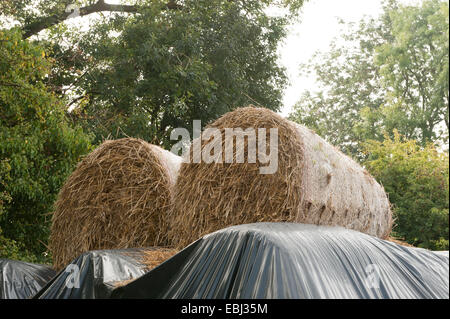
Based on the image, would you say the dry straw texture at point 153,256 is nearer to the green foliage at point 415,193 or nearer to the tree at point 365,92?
the green foliage at point 415,193

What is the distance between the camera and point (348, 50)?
15.9 meters

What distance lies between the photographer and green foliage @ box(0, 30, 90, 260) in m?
6.25

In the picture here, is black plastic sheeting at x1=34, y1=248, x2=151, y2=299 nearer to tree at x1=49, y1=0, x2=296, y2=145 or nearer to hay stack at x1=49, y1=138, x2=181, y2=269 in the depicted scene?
hay stack at x1=49, y1=138, x2=181, y2=269

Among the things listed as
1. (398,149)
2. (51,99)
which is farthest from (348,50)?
(51,99)

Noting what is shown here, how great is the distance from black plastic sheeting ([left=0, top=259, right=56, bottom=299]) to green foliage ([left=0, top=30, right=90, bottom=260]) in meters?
1.56

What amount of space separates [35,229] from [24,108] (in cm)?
170

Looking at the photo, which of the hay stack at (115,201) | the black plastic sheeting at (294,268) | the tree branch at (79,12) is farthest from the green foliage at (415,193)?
the tree branch at (79,12)

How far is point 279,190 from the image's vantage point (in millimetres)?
3910

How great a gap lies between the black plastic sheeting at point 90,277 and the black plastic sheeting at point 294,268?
1.62 feet

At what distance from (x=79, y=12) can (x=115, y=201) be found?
20.8ft

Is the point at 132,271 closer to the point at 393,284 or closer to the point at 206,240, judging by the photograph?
the point at 206,240

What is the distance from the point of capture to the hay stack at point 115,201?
5.05 meters

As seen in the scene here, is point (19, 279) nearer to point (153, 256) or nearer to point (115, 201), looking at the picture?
point (115, 201)

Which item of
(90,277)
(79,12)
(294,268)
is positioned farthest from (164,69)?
(294,268)
